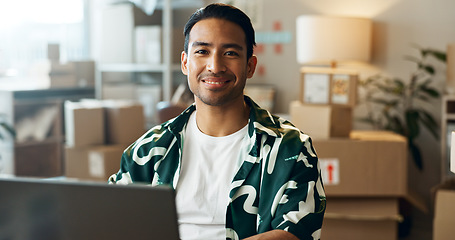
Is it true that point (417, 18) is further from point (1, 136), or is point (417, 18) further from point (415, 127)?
point (1, 136)

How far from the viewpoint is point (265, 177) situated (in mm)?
1335

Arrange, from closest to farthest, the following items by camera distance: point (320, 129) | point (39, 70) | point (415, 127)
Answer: point (320, 129)
point (415, 127)
point (39, 70)

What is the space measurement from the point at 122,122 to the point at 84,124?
0.25 m

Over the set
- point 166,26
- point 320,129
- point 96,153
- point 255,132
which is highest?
point 166,26

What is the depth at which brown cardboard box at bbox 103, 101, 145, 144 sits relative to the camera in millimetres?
3781

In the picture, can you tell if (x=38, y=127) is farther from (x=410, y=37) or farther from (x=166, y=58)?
(x=410, y=37)

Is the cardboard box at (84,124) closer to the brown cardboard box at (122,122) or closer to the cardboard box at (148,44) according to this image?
the brown cardboard box at (122,122)

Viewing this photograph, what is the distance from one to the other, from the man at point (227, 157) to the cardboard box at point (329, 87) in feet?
5.57

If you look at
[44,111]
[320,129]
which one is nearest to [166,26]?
[44,111]

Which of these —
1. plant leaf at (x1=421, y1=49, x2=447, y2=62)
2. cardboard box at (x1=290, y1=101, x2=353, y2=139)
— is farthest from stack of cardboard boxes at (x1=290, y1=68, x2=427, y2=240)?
plant leaf at (x1=421, y1=49, x2=447, y2=62)

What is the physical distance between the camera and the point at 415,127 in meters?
3.53

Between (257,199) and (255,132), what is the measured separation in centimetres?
17

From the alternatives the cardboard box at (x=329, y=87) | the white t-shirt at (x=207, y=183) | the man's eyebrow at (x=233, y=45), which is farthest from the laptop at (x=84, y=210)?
the cardboard box at (x=329, y=87)

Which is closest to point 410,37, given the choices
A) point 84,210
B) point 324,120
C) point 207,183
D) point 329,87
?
point 329,87
